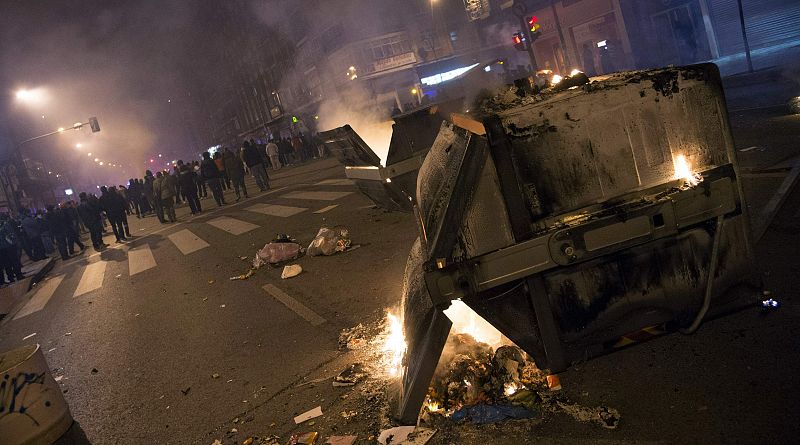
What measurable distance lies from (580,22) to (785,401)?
101 feet

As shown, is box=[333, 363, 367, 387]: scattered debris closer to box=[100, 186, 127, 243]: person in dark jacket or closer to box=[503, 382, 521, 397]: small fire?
box=[503, 382, 521, 397]: small fire

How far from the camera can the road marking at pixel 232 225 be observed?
1165 centimetres

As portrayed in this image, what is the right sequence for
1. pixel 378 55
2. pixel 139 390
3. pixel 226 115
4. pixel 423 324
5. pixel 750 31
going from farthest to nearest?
pixel 226 115 → pixel 378 55 → pixel 750 31 → pixel 139 390 → pixel 423 324

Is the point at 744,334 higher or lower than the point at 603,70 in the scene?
lower

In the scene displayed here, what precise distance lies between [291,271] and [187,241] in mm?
6359

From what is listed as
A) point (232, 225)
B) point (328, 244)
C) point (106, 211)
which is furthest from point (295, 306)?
point (106, 211)

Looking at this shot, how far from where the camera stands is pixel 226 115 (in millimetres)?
98125

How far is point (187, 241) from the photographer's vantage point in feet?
41.1

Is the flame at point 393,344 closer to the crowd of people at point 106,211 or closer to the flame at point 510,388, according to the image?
the flame at point 510,388

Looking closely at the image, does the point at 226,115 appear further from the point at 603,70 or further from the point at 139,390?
the point at 139,390

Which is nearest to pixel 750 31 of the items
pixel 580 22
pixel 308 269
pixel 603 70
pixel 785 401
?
pixel 603 70

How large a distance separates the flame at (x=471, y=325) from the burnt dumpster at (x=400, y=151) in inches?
137

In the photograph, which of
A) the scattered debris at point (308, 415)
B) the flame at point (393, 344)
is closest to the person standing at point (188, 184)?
the flame at point (393, 344)

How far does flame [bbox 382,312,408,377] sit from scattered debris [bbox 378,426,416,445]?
477mm
